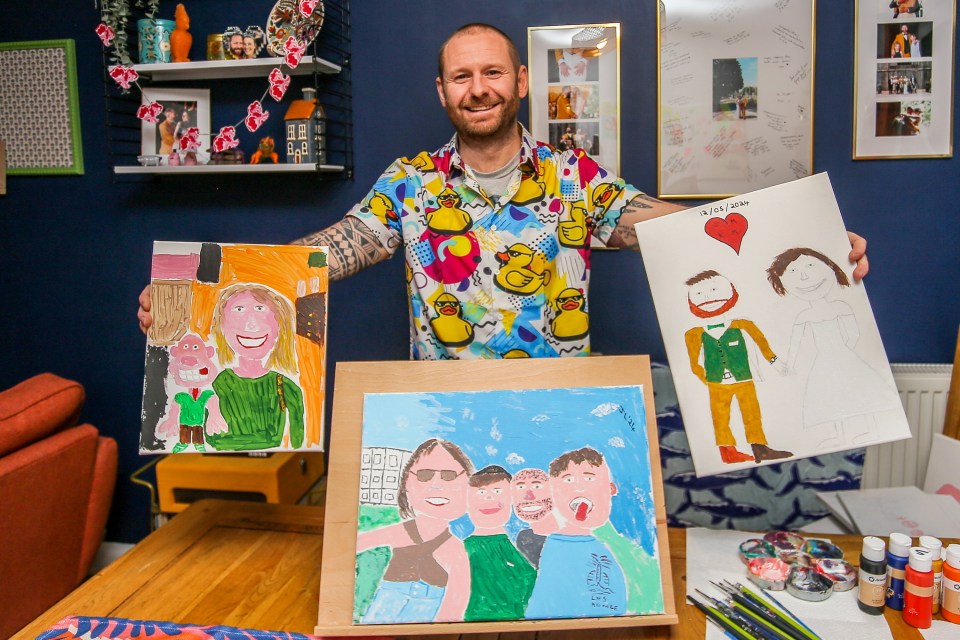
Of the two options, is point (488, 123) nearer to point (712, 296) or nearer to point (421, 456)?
point (712, 296)

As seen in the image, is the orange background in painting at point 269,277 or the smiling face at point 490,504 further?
the orange background in painting at point 269,277

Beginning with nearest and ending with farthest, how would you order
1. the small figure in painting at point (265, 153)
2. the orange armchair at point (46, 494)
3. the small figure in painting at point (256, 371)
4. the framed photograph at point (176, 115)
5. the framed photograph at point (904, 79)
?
1. the small figure in painting at point (256, 371)
2. the orange armchair at point (46, 494)
3. the framed photograph at point (904, 79)
4. the small figure in painting at point (265, 153)
5. the framed photograph at point (176, 115)

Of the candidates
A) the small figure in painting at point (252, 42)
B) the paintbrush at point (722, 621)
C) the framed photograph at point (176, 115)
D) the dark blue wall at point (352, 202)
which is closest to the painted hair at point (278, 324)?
the paintbrush at point (722, 621)

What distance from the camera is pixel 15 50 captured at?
2879 millimetres

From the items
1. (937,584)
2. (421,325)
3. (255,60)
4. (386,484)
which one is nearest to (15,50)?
(255,60)

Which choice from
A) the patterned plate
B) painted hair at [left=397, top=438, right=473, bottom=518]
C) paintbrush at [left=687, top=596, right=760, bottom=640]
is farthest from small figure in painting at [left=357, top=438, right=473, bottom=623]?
the patterned plate

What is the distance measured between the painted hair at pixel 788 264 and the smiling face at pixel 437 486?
26.1 inches

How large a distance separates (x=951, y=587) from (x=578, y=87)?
1.88 metres

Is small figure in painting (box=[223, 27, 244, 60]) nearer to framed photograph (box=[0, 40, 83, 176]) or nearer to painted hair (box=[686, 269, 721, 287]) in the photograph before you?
framed photograph (box=[0, 40, 83, 176])

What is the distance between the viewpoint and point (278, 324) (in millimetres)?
1316

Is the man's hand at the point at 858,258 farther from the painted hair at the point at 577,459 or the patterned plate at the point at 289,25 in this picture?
the patterned plate at the point at 289,25

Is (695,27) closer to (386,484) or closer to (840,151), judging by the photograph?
(840,151)

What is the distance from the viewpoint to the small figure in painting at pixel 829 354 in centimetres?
128

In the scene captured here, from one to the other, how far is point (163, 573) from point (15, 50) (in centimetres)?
254
